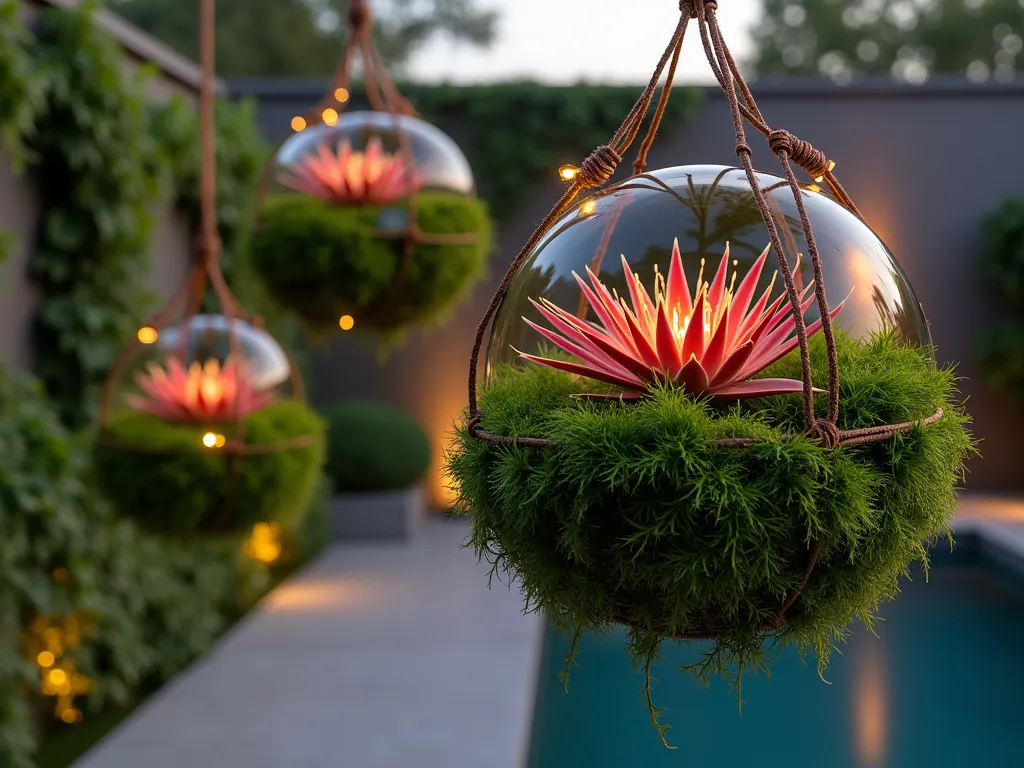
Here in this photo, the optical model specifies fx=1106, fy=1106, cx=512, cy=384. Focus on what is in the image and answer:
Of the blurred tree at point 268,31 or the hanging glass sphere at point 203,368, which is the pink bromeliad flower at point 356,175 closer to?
the hanging glass sphere at point 203,368

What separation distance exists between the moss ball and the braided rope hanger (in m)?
0.02

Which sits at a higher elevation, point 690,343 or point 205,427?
point 690,343

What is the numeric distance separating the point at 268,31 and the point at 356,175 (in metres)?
14.6

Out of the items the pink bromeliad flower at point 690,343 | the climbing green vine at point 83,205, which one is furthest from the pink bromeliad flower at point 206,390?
the pink bromeliad flower at point 690,343

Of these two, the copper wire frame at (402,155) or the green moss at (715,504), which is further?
the copper wire frame at (402,155)

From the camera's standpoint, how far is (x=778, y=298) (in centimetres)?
100

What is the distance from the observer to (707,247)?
3.49 ft

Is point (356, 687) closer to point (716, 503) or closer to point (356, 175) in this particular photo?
point (356, 175)

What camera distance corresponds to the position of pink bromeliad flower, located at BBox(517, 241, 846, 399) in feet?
2.98

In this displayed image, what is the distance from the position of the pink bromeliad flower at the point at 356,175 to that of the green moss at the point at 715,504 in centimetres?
170

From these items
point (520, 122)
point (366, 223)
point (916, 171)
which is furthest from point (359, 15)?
point (916, 171)

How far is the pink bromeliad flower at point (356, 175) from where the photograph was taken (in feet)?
8.63

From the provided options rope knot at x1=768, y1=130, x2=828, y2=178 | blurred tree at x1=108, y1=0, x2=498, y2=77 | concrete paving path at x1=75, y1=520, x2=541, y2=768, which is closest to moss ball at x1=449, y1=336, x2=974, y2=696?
rope knot at x1=768, y1=130, x2=828, y2=178

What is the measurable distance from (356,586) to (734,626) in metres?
5.19
